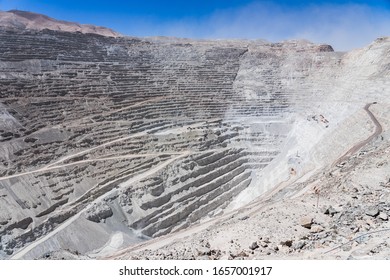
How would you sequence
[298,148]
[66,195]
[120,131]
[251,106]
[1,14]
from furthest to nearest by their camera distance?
[1,14] < [251,106] < [298,148] < [120,131] < [66,195]

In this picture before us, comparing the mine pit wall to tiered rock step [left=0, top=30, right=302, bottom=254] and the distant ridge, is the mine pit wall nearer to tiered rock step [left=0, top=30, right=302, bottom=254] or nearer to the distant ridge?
tiered rock step [left=0, top=30, right=302, bottom=254]

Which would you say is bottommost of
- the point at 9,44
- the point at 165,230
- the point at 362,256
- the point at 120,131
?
the point at 165,230

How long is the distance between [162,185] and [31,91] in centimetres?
1244

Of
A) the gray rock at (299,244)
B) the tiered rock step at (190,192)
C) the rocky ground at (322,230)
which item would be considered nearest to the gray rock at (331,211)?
the rocky ground at (322,230)

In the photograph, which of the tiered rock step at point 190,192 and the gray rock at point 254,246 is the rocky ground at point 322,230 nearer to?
the gray rock at point 254,246

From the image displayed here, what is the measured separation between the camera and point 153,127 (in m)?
31.3

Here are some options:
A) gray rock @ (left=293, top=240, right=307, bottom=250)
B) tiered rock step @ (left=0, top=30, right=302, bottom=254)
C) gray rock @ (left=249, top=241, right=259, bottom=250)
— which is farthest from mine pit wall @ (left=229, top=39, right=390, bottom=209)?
gray rock @ (left=293, top=240, right=307, bottom=250)

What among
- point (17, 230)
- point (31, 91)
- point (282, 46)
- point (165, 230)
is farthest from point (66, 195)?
point (282, 46)

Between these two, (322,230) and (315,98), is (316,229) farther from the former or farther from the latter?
(315,98)

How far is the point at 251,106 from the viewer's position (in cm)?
3784

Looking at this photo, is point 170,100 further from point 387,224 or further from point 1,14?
point 1,14

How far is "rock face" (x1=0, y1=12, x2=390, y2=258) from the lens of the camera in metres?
22.5

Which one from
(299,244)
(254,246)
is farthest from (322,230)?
(254,246)

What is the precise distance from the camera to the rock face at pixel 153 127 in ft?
73.8
